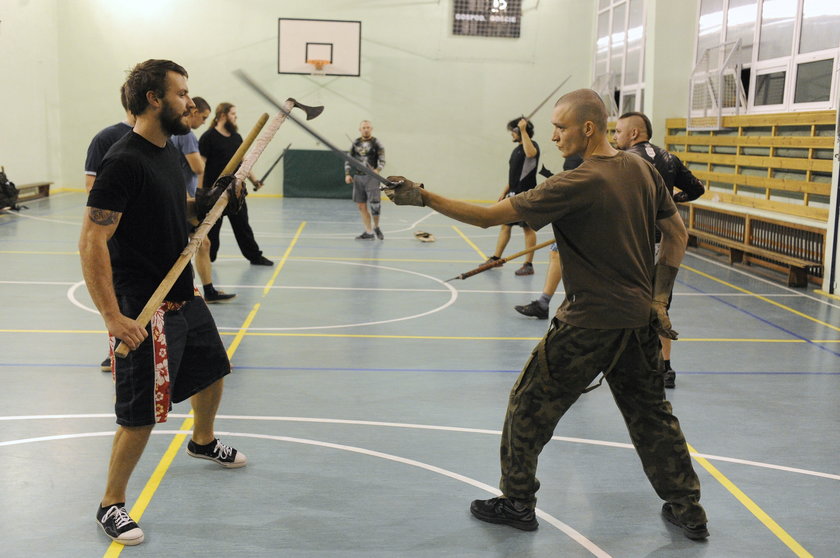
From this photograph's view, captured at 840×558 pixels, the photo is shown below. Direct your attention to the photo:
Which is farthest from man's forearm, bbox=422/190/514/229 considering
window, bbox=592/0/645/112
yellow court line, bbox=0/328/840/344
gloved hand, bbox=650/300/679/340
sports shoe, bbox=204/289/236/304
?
window, bbox=592/0/645/112

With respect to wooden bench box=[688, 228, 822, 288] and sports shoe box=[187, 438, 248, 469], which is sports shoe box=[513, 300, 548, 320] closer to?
wooden bench box=[688, 228, 822, 288]

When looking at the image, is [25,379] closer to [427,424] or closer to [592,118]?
[427,424]

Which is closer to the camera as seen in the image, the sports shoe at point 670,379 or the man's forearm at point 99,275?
the man's forearm at point 99,275

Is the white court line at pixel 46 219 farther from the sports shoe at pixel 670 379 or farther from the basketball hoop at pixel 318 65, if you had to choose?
the sports shoe at pixel 670 379

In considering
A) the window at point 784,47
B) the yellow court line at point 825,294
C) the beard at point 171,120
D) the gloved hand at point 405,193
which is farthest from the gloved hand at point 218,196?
the window at point 784,47

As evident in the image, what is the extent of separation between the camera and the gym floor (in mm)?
3641

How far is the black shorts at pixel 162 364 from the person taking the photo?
3.45 m

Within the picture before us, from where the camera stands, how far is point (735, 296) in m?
9.73

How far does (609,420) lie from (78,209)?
1512cm

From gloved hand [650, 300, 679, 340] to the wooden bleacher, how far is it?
740 cm

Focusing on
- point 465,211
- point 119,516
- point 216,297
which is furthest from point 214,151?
point 465,211

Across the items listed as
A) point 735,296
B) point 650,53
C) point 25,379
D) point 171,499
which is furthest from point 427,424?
point 650,53

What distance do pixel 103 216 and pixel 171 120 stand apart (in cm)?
53

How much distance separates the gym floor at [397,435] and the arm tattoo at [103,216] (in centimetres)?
137
